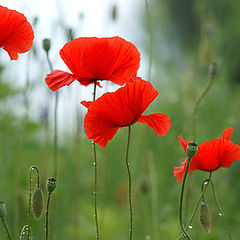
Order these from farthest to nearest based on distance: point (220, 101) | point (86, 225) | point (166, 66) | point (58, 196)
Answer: point (166, 66) → point (220, 101) → point (58, 196) → point (86, 225)

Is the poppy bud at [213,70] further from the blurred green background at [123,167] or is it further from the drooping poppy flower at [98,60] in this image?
the drooping poppy flower at [98,60]

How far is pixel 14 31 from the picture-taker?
0.71 m

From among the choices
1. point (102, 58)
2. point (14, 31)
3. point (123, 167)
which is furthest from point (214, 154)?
point (123, 167)

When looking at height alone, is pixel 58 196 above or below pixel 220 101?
below

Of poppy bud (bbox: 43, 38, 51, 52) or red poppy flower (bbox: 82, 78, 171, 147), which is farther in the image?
poppy bud (bbox: 43, 38, 51, 52)

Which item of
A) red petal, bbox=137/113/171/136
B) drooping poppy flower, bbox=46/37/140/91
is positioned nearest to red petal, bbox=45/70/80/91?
drooping poppy flower, bbox=46/37/140/91

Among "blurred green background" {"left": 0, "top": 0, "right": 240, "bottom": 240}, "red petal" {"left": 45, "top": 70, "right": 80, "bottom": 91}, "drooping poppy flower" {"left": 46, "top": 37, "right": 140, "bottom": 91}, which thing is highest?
"drooping poppy flower" {"left": 46, "top": 37, "right": 140, "bottom": 91}

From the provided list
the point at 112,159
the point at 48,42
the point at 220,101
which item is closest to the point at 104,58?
the point at 48,42

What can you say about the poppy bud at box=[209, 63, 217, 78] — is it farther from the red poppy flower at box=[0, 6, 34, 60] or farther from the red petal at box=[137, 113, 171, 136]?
the red poppy flower at box=[0, 6, 34, 60]

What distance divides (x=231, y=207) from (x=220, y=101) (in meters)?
1.18

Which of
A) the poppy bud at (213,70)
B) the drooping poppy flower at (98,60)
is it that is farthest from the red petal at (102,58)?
the poppy bud at (213,70)

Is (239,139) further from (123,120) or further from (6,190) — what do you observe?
(123,120)

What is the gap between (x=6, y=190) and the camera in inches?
68.1

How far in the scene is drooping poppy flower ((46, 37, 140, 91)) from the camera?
2.16 feet
